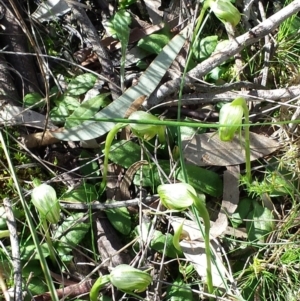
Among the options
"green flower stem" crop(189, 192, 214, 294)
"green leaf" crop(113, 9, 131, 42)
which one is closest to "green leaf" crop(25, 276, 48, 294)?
"green flower stem" crop(189, 192, 214, 294)

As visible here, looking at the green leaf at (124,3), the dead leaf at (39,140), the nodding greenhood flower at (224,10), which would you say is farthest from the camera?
the green leaf at (124,3)

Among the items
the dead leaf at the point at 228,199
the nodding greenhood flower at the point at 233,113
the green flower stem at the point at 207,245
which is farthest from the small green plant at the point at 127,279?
the nodding greenhood flower at the point at 233,113

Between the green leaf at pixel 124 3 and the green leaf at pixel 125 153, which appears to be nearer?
the green leaf at pixel 125 153

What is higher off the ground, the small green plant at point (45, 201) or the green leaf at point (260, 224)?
the small green plant at point (45, 201)

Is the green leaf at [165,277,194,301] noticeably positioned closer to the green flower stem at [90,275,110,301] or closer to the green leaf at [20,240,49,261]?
the green flower stem at [90,275,110,301]

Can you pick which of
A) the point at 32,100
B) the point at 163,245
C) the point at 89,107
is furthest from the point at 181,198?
the point at 32,100

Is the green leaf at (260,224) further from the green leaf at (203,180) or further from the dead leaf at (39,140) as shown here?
the dead leaf at (39,140)

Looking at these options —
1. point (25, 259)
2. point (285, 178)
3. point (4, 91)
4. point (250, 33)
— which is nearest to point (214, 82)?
point (250, 33)
